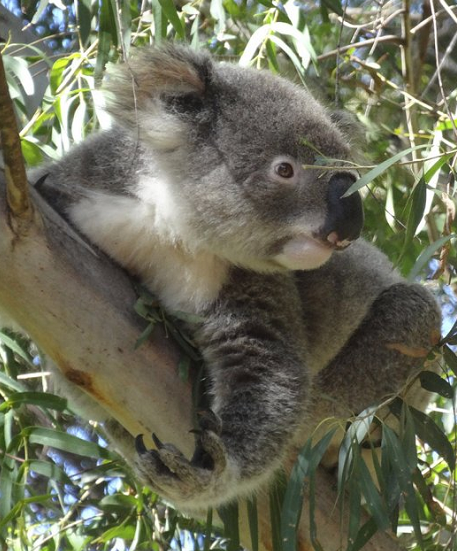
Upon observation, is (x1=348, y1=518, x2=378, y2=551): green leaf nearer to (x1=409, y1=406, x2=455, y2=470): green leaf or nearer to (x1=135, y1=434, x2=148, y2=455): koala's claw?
(x1=409, y1=406, x2=455, y2=470): green leaf

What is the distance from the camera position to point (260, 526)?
259 centimetres

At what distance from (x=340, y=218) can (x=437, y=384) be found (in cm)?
53

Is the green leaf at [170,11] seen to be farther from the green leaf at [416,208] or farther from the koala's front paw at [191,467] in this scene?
the koala's front paw at [191,467]

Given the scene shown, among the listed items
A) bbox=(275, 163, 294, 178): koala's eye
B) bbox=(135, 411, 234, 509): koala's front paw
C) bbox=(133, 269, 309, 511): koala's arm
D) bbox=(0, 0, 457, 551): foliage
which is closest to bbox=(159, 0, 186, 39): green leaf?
bbox=(0, 0, 457, 551): foliage

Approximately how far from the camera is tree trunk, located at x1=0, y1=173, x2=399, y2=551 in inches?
88.4

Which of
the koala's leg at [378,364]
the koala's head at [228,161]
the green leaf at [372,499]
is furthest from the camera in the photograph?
the koala's leg at [378,364]

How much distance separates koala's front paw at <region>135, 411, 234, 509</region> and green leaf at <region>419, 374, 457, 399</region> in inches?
24.2

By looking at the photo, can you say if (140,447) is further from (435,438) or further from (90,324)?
(435,438)

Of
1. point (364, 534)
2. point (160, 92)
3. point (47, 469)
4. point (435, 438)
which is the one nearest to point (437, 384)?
point (435, 438)

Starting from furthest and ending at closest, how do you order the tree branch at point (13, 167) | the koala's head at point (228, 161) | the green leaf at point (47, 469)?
the green leaf at point (47, 469) → the koala's head at point (228, 161) → the tree branch at point (13, 167)

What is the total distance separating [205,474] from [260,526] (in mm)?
437

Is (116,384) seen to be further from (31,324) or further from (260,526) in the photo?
(260,526)

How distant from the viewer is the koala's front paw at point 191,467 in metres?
2.21

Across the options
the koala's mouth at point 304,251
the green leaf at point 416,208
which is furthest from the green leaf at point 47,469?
the green leaf at point 416,208
